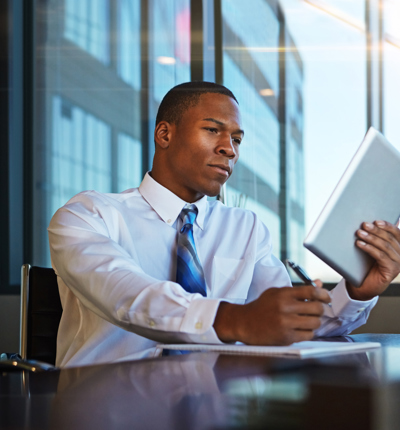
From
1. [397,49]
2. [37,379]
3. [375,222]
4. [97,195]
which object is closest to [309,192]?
[397,49]

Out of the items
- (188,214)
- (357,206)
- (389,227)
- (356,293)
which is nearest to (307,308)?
(357,206)

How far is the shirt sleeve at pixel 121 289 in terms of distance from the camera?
2.98ft

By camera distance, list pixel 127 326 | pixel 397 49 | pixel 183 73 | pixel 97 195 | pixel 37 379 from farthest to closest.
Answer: pixel 183 73, pixel 397 49, pixel 97 195, pixel 127 326, pixel 37 379

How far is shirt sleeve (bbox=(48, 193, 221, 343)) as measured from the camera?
2.98 feet

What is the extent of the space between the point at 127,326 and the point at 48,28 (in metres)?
3.56

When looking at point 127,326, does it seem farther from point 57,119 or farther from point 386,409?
point 57,119

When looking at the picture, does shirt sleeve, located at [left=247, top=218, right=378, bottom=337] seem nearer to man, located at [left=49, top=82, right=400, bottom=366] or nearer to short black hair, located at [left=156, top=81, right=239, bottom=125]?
man, located at [left=49, top=82, right=400, bottom=366]

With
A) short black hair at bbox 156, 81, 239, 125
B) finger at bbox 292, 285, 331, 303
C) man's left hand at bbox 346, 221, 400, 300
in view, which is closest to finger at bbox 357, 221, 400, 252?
man's left hand at bbox 346, 221, 400, 300

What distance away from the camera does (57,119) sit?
13.1 ft

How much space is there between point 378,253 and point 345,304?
0.85ft

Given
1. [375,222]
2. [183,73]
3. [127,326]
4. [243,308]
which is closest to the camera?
[243,308]

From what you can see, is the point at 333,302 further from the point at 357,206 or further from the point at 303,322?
the point at 303,322

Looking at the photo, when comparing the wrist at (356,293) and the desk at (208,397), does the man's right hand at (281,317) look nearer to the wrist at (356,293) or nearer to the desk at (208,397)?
the desk at (208,397)

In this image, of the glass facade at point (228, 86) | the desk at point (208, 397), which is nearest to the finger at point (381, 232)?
the desk at point (208, 397)
